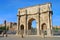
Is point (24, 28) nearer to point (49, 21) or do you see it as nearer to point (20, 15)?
point (20, 15)

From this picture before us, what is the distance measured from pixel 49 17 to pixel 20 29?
896 centimetres

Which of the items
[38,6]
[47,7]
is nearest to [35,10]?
[38,6]

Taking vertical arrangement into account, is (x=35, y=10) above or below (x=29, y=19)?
above

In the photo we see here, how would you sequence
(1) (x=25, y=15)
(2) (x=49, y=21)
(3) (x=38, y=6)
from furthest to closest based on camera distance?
(1) (x=25, y=15) < (3) (x=38, y=6) < (2) (x=49, y=21)

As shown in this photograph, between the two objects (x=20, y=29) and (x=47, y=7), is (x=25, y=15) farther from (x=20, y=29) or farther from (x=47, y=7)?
(x=47, y=7)

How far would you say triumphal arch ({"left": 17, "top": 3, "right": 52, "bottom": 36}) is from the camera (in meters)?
29.8

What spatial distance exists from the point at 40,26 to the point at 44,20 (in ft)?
5.46

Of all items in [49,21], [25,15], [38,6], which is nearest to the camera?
[49,21]

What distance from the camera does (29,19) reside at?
3334 cm

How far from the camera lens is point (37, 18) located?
31.8 meters

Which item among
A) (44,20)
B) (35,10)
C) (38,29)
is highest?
A: (35,10)

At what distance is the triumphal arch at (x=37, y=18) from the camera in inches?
1172

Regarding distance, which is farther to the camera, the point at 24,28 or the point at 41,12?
the point at 24,28

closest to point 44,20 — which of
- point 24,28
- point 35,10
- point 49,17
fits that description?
point 49,17
